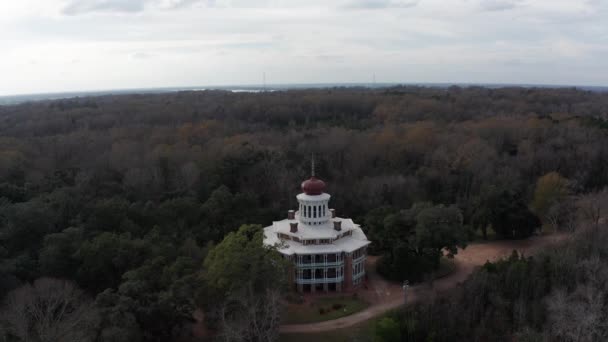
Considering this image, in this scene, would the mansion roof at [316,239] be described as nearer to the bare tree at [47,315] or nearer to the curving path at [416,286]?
the curving path at [416,286]

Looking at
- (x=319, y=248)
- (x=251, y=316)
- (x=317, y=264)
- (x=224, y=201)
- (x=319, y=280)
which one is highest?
(x=224, y=201)

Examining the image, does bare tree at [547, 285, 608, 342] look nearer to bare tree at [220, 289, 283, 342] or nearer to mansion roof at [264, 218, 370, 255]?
mansion roof at [264, 218, 370, 255]

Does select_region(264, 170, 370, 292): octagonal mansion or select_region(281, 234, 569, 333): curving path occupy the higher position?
select_region(264, 170, 370, 292): octagonal mansion

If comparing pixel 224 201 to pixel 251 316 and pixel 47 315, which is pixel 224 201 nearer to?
pixel 251 316

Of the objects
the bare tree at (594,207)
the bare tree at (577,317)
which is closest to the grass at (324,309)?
the bare tree at (577,317)

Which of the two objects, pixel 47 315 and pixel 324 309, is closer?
pixel 47 315

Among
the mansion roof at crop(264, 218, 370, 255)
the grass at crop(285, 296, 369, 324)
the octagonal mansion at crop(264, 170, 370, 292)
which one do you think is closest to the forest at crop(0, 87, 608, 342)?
the mansion roof at crop(264, 218, 370, 255)

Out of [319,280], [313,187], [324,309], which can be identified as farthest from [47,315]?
[313,187]
